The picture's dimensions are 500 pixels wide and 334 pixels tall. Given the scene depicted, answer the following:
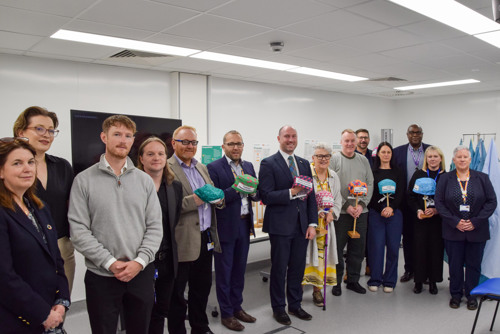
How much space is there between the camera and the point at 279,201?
3479mm

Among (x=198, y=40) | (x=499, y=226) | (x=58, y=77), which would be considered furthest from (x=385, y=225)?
(x=58, y=77)

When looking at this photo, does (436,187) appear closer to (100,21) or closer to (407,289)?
(407,289)

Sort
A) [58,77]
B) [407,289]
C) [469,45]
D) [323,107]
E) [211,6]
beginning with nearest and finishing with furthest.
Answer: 1. [211,6]
2. [469,45]
3. [58,77]
4. [407,289]
5. [323,107]

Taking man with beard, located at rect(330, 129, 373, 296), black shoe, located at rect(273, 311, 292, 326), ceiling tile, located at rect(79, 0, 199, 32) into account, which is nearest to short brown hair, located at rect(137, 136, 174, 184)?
ceiling tile, located at rect(79, 0, 199, 32)

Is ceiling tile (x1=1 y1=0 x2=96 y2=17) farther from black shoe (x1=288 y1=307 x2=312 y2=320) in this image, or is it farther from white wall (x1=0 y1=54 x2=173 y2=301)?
black shoe (x1=288 y1=307 x2=312 y2=320)

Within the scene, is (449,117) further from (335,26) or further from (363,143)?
(335,26)

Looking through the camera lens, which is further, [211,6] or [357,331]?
[357,331]

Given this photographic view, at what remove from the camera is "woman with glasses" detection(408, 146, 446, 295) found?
14.2 ft

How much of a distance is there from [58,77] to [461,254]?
458 cm

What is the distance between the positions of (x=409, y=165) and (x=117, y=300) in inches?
156

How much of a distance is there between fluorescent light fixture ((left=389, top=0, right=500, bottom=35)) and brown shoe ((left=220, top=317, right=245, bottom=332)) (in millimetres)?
2825

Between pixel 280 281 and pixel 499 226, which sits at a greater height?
pixel 499 226

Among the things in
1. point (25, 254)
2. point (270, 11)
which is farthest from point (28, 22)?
point (25, 254)

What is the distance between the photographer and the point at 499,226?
4129mm
